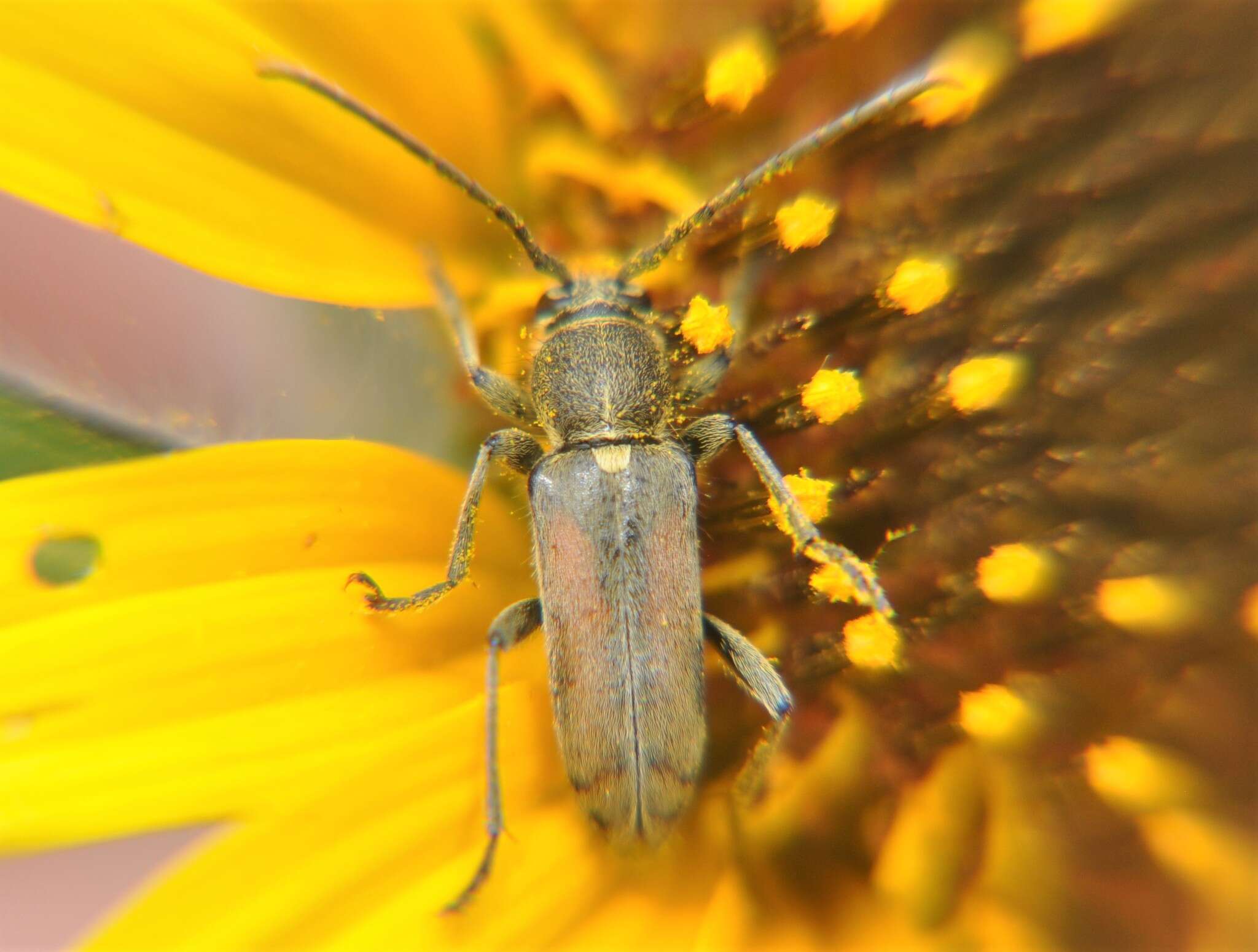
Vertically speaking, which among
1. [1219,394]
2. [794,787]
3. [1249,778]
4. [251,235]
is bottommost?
[1249,778]

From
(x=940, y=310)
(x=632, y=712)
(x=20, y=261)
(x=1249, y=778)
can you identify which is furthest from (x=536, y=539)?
(x=1249, y=778)

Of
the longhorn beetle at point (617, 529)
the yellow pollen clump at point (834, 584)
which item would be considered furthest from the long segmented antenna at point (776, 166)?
the yellow pollen clump at point (834, 584)

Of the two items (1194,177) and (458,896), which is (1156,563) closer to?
(1194,177)

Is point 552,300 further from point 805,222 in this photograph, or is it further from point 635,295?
point 805,222

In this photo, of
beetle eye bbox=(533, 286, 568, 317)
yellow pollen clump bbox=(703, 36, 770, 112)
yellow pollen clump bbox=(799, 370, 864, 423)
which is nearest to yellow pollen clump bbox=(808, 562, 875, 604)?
yellow pollen clump bbox=(799, 370, 864, 423)

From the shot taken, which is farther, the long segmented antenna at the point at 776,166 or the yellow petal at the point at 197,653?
the long segmented antenna at the point at 776,166

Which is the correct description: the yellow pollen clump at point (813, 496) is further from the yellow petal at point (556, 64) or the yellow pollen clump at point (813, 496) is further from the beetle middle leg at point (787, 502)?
the yellow petal at point (556, 64)

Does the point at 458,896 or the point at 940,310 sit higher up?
the point at 940,310

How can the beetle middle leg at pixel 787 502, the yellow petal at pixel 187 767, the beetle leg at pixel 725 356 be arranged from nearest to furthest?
the yellow petal at pixel 187 767
the beetle middle leg at pixel 787 502
the beetle leg at pixel 725 356
